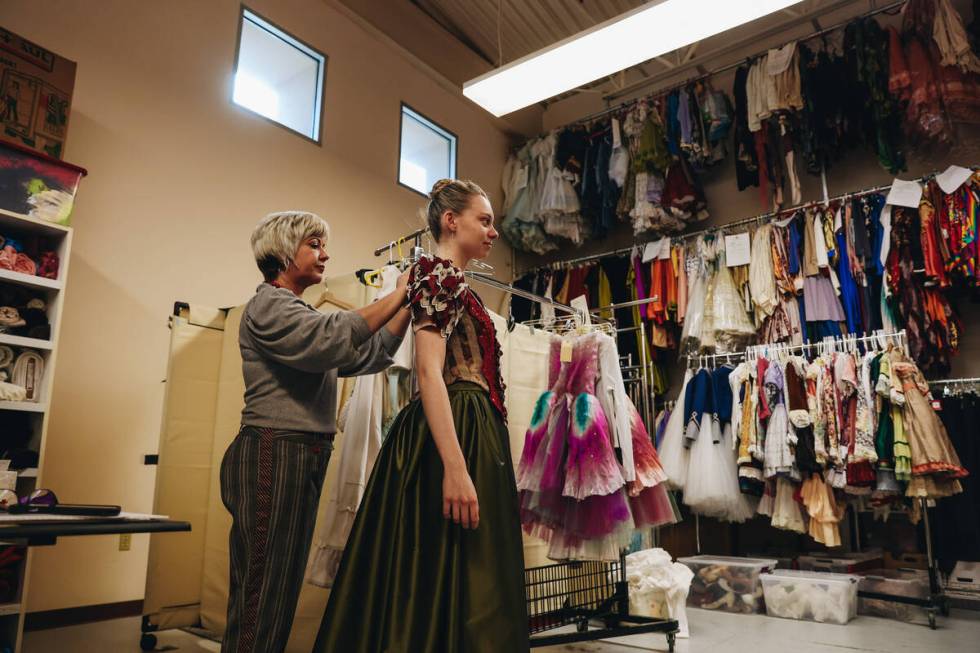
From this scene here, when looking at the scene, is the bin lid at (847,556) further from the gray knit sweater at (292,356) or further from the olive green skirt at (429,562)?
the gray knit sweater at (292,356)

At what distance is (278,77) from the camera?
499cm

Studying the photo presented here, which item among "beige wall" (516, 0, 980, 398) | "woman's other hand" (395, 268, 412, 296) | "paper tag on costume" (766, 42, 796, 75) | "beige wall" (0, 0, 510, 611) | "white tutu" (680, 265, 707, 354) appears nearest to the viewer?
"woman's other hand" (395, 268, 412, 296)

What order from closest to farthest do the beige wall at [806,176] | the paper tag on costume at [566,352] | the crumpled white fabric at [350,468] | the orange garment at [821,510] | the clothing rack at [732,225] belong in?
the crumpled white fabric at [350,468], the paper tag on costume at [566,352], the orange garment at [821,510], the beige wall at [806,176], the clothing rack at [732,225]

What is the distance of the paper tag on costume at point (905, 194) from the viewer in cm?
452

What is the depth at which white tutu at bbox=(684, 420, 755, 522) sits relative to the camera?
4.48 meters

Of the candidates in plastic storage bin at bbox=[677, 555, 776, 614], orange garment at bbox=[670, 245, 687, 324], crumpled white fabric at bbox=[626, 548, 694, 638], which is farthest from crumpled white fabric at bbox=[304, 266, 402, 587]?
orange garment at bbox=[670, 245, 687, 324]

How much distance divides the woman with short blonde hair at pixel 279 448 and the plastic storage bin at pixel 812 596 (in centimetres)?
317

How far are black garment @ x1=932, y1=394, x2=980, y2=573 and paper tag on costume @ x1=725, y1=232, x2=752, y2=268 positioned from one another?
1768 mm

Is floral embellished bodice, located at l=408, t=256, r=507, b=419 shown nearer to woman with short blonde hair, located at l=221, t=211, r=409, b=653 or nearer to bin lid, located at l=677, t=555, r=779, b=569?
woman with short blonde hair, located at l=221, t=211, r=409, b=653

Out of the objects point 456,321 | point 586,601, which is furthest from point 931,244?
point 456,321

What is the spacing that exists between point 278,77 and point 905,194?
4602mm

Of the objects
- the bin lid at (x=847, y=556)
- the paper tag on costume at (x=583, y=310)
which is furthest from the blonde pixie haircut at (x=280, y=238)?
the bin lid at (x=847, y=556)

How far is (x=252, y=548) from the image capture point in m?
1.54

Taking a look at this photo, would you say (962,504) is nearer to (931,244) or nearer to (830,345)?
(830,345)
